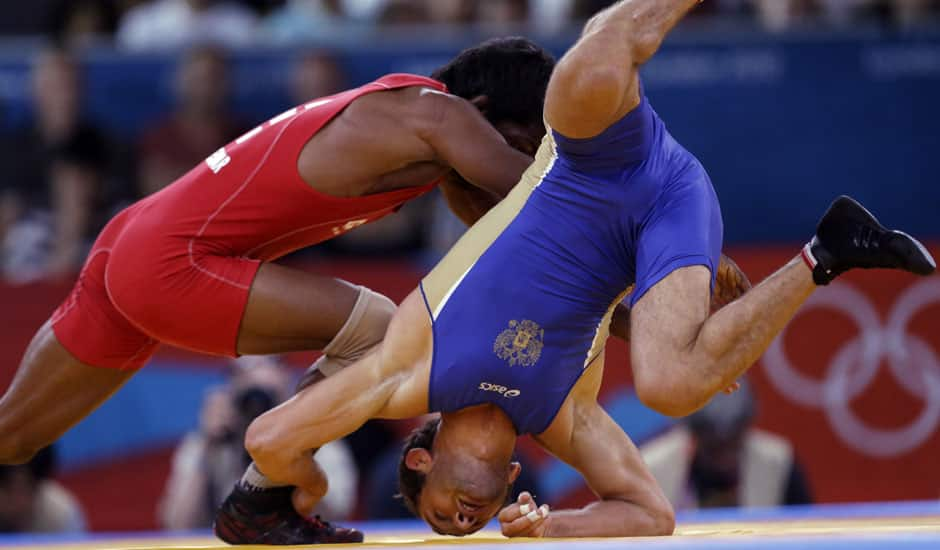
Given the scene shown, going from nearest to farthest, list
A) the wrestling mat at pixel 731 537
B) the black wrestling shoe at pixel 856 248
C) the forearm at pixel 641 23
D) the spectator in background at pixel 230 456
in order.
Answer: the wrestling mat at pixel 731 537 < the black wrestling shoe at pixel 856 248 < the forearm at pixel 641 23 < the spectator in background at pixel 230 456

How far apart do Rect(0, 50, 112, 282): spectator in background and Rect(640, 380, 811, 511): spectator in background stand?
275 centimetres

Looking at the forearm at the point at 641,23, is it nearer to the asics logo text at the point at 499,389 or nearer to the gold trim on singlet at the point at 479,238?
the gold trim on singlet at the point at 479,238

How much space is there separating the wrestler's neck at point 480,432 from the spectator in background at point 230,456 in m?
1.99

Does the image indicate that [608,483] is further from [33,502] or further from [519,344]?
[33,502]

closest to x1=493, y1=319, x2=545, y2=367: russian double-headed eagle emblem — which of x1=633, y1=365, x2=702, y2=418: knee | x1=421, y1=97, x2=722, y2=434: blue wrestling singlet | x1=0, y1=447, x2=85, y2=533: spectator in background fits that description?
x1=421, y1=97, x2=722, y2=434: blue wrestling singlet

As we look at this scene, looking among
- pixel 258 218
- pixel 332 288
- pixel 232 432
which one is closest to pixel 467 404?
pixel 332 288

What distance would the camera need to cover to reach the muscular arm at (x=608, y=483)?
4.14 m

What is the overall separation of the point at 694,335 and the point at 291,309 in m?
1.04

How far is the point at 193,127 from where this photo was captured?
283 inches

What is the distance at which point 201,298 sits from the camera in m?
4.09

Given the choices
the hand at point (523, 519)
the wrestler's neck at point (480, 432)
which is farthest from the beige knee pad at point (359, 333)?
the hand at point (523, 519)

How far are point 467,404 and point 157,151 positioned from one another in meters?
3.60

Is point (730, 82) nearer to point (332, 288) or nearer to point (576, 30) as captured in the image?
point (576, 30)

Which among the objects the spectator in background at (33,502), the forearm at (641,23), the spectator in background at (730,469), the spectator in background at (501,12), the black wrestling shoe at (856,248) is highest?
the forearm at (641,23)
